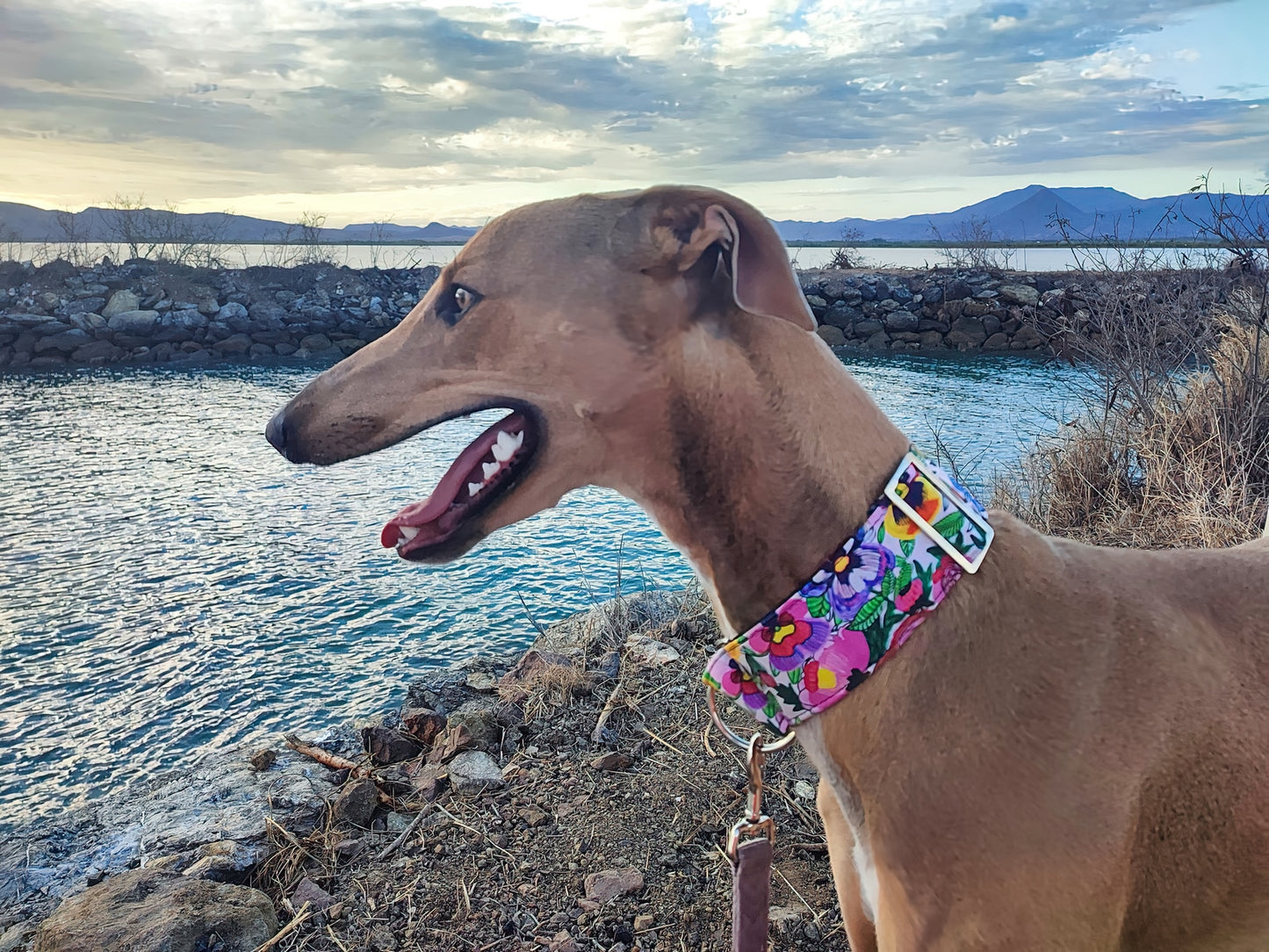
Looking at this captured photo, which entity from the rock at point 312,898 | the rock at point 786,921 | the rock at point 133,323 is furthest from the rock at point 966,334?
the rock at point 312,898

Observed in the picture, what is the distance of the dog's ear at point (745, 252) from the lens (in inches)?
54.5

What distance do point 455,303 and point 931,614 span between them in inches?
38.9

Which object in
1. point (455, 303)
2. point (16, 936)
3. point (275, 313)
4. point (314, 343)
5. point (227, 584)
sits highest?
point (455, 303)

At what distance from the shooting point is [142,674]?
5.68m

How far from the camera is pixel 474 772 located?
3.53m

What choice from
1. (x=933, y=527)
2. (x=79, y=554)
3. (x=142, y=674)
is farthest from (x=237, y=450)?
(x=933, y=527)

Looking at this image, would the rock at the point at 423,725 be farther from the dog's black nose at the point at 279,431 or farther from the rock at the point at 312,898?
the dog's black nose at the point at 279,431

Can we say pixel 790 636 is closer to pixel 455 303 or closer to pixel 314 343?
pixel 455 303

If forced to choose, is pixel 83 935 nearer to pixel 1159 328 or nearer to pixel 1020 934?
pixel 1020 934

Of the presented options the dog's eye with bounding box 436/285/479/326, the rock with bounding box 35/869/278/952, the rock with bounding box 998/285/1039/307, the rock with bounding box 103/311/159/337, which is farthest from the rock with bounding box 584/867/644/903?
the rock with bounding box 998/285/1039/307

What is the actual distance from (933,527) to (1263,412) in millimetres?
5996

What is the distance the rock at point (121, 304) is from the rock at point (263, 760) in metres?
19.4

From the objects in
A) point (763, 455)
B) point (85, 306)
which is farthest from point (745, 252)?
point (85, 306)

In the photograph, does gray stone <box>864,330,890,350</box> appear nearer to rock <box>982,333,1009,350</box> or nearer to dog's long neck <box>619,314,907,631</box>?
rock <box>982,333,1009,350</box>
